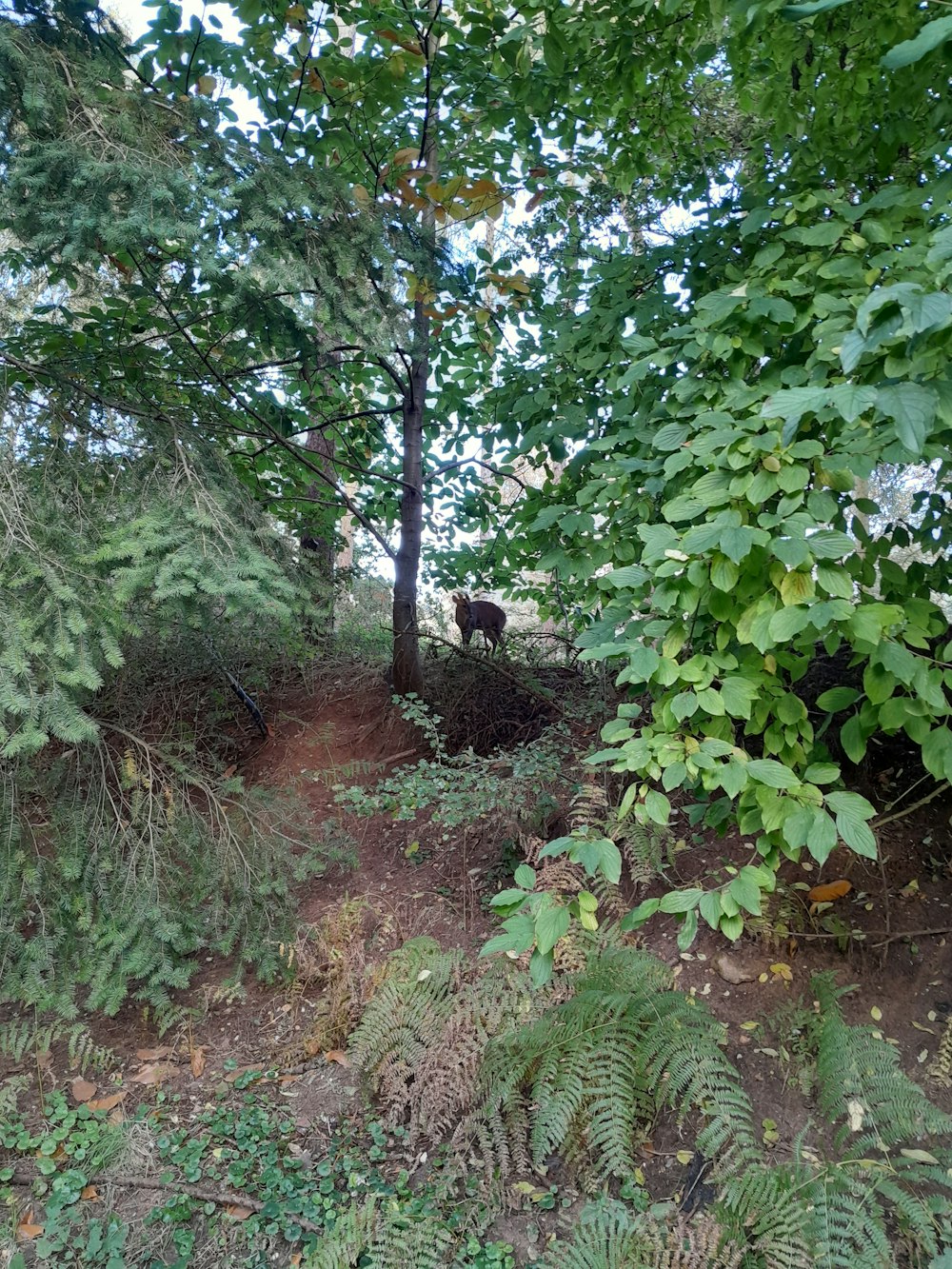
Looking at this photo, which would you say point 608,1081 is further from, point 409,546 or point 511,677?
point 409,546

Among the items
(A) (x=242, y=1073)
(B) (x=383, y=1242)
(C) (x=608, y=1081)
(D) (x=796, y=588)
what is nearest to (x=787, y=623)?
(D) (x=796, y=588)

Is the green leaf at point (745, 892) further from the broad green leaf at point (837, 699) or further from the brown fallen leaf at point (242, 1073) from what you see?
the brown fallen leaf at point (242, 1073)

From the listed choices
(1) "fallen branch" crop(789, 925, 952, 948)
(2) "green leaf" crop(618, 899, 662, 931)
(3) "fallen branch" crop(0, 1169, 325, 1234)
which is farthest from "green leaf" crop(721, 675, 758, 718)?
(3) "fallen branch" crop(0, 1169, 325, 1234)

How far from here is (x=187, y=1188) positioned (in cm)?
267

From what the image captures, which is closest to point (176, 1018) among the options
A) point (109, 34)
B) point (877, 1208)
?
point (877, 1208)

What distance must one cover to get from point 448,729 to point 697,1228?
313 centimetres

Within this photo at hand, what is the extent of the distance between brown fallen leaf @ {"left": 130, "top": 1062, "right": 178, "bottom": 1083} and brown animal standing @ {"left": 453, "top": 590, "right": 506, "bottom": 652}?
120 inches

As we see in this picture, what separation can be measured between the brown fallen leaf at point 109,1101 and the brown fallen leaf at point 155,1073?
69mm

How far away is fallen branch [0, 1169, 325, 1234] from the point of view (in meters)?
2.60

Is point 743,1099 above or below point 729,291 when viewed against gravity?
below

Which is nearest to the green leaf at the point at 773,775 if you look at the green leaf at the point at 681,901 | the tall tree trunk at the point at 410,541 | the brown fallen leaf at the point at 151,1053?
the green leaf at the point at 681,901

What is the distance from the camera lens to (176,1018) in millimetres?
3504

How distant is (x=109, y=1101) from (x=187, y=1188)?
637mm

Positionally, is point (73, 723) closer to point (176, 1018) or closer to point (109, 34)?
point (176, 1018)
